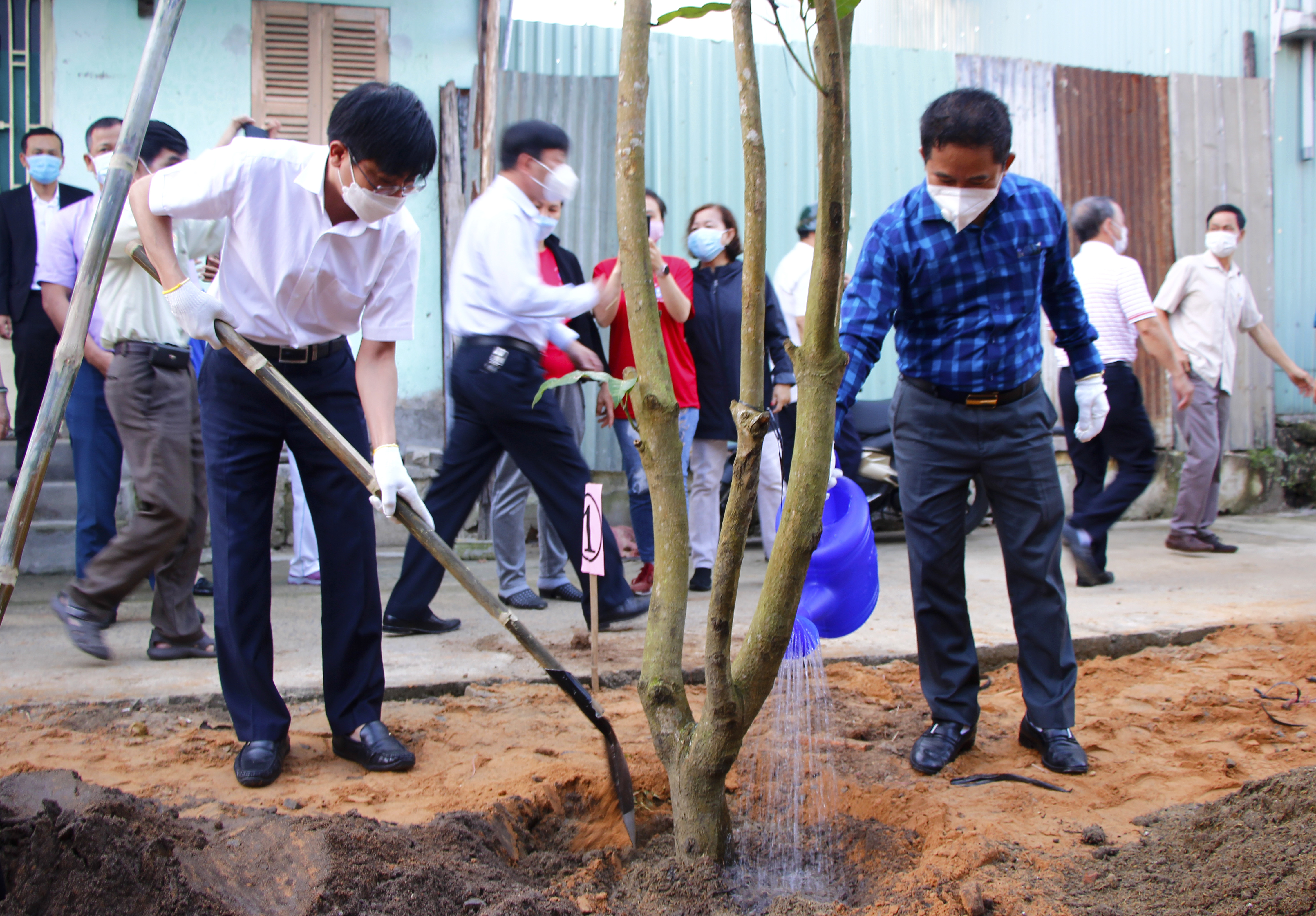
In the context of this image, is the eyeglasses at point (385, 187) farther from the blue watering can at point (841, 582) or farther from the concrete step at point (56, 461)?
the concrete step at point (56, 461)

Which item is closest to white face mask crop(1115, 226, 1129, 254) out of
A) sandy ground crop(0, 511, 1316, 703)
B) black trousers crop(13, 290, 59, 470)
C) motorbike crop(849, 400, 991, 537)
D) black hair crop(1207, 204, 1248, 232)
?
black hair crop(1207, 204, 1248, 232)

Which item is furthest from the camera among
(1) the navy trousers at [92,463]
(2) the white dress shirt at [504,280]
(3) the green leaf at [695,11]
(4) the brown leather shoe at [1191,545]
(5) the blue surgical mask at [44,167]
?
(4) the brown leather shoe at [1191,545]

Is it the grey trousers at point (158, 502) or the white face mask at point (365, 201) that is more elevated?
the white face mask at point (365, 201)

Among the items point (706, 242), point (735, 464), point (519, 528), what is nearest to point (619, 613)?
point (519, 528)

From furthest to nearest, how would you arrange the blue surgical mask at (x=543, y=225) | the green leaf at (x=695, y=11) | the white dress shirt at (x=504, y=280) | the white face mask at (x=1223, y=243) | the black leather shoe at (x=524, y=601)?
1. the white face mask at (x=1223, y=243)
2. the black leather shoe at (x=524, y=601)
3. the blue surgical mask at (x=543, y=225)
4. the white dress shirt at (x=504, y=280)
5. the green leaf at (x=695, y=11)

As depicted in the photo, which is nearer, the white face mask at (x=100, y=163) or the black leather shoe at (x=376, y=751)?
the black leather shoe at (x=376, y=751)

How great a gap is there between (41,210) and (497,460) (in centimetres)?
293

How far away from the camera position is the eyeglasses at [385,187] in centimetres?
258

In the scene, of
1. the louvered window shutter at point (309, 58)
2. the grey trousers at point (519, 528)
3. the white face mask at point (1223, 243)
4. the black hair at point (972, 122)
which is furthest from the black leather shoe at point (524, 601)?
the white face mask at point (1223, 243)

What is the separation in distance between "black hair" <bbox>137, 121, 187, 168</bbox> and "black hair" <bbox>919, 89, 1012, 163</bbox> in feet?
9.06

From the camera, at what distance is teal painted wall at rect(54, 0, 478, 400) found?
21.5 ft

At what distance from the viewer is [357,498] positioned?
9.25 ft

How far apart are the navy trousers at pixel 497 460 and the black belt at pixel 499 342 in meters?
0.02

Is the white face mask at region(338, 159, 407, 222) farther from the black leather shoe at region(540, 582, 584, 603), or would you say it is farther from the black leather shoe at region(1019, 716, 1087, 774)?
the black leather shoe at region(540, 582, 584, 603)
